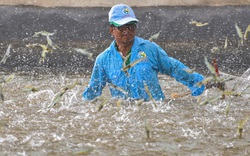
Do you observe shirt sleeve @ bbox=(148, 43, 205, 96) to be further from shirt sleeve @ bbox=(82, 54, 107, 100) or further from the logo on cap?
shirt sleeve @ bbox=(82, 54, 107, 100)

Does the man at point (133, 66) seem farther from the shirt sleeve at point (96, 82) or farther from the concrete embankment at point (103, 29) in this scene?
the concrete embankment at point (103, 29)

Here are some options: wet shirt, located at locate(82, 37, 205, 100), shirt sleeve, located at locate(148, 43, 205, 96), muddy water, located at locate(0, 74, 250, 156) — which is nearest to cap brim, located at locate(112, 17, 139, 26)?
wet shirt, located at locate(82, 37, 205, 100)

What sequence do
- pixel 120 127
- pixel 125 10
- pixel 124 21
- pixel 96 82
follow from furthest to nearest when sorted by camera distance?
pixel 96 82, pixel 125 10, pixel 124 21, pixel 120 127

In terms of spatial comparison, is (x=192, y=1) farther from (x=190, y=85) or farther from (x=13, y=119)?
(x=13, y=119)

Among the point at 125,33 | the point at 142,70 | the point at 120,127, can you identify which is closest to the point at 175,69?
the point at 142,70

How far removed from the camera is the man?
809cm

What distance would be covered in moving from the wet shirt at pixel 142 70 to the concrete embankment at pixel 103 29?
3.79m

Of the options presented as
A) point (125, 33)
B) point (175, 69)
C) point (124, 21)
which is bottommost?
point (175, 69)

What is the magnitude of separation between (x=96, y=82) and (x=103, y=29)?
4.28 meters

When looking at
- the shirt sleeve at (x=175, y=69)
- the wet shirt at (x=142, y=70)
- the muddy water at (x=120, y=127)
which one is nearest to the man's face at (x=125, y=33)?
the wet shirt at (x=142, y=70)

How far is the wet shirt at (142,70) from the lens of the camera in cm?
815

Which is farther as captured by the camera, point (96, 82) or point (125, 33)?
point (96, 82)

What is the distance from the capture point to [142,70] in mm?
8141

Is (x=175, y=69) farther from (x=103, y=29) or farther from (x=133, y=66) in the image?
(x=103, y=29)
